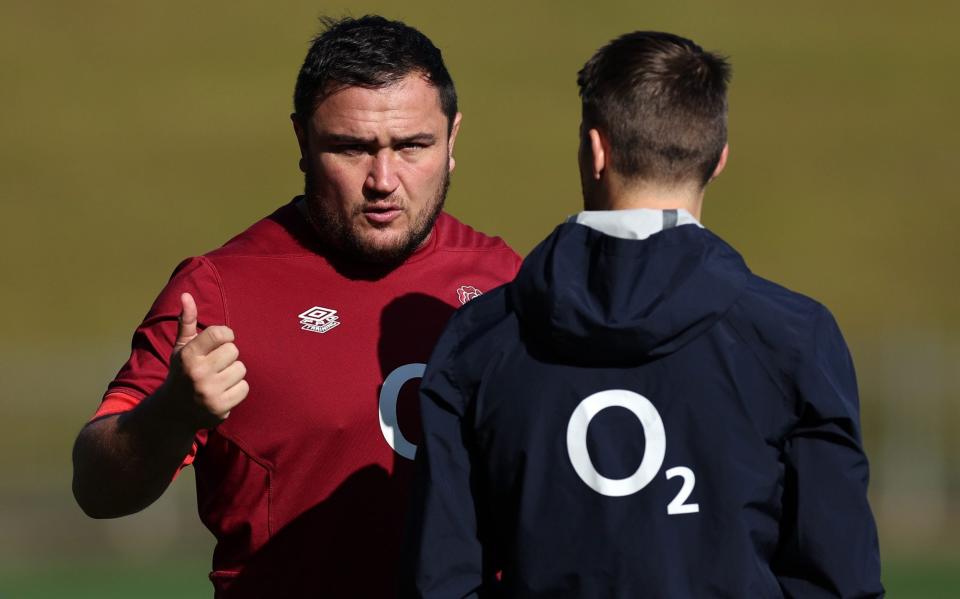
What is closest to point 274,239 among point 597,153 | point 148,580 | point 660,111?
point 597,153

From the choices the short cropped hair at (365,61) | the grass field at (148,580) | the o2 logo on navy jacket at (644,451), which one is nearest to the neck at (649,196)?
the o2 logo on navy jacket at (644,451)

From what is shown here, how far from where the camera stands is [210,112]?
95.6ft

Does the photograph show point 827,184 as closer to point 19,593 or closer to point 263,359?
point 19,593

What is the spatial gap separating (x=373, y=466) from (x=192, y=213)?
899 inches

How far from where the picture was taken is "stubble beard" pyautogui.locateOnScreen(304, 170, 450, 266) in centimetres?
385

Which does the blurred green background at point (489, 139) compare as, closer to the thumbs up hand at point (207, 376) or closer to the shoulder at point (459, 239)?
the shoulder at point (459, 239)

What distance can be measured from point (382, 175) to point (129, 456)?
35.1 inches

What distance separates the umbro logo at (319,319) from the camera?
3.89 meters

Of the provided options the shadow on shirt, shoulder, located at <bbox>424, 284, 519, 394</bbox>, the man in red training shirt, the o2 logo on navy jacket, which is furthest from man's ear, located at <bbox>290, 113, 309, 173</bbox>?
the o2 logo on navy jacket

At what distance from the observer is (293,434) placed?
376 centimetres

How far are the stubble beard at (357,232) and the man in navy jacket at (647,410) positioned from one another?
926 mm

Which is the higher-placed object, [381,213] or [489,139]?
[381,213]

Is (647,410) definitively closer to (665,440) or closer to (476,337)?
(665,440)

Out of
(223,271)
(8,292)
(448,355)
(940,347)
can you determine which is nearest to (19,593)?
(223,271)
